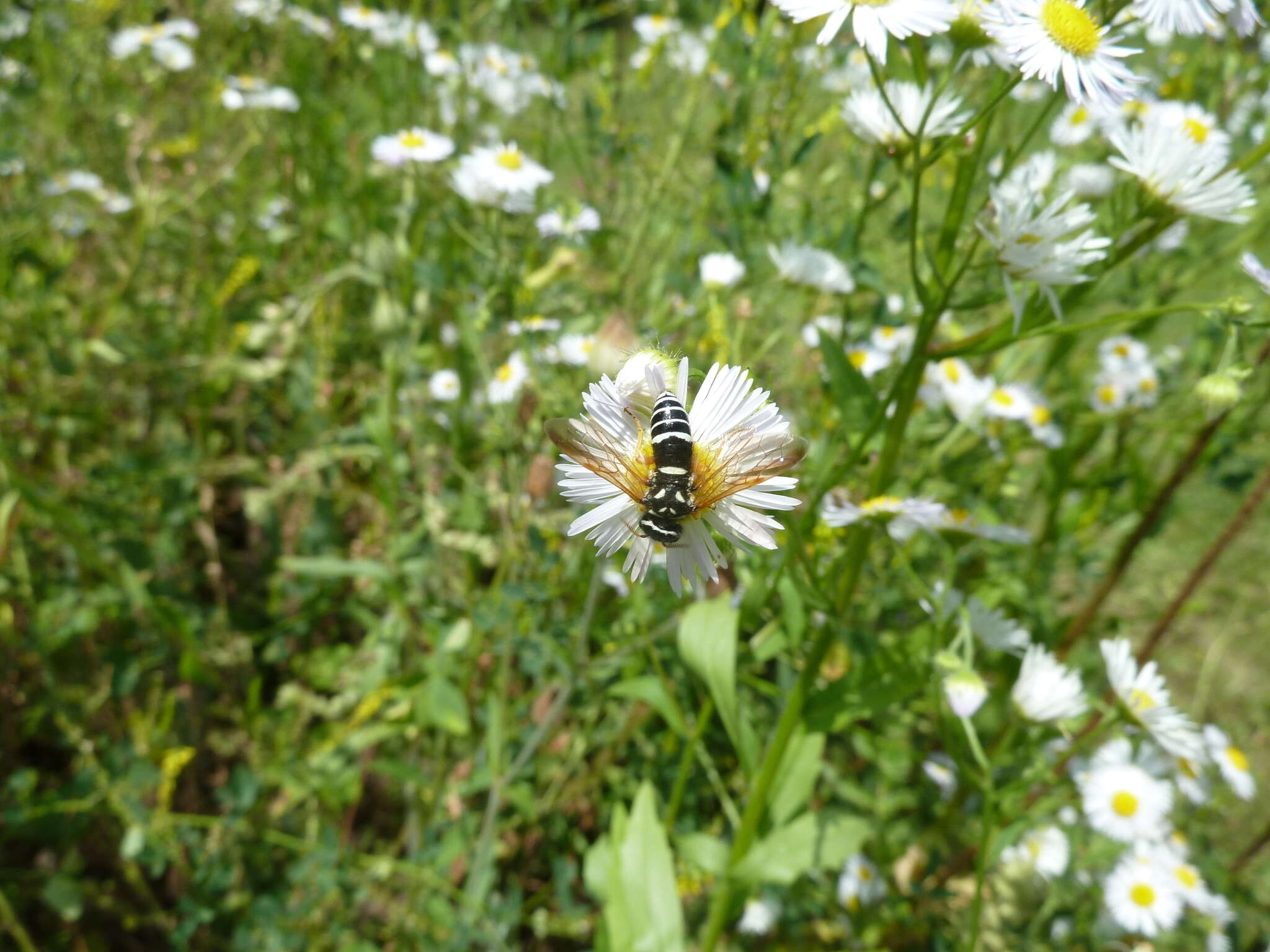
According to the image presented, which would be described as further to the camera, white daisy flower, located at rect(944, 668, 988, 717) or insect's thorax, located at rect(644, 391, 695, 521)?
white daisy flower, located at rect(944, 668, 988, 717)

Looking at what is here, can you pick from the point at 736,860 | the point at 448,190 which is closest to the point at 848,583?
the point at 736,860

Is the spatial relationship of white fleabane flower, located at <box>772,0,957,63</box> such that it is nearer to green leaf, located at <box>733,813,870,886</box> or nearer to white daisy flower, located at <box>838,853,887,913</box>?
green leaf, located at <box>733,813,870,886</box>

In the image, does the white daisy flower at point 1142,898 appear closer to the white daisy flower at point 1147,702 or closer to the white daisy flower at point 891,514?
the white daisy flower at point 1147,702

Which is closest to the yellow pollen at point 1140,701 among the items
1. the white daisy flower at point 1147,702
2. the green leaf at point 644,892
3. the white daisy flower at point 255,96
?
the white daisy flower at point 1147,702

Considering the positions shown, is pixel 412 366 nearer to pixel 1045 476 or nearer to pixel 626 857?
pixel 626 857

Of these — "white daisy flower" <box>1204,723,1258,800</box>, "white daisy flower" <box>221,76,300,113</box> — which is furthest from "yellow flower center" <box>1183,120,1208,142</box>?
"white daisy flower" <box>221,76,300,113</box>
